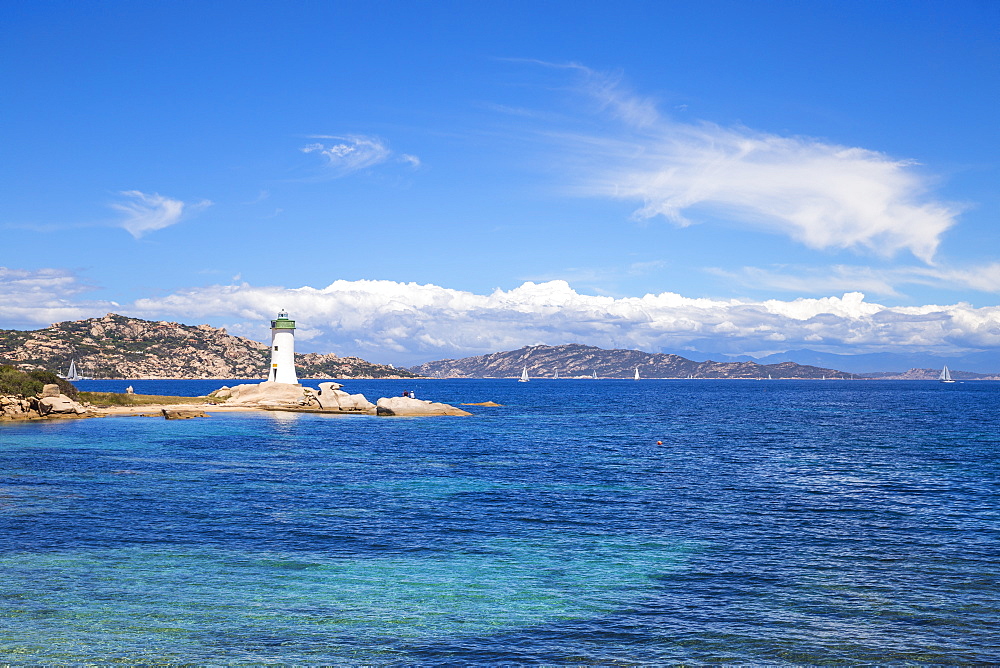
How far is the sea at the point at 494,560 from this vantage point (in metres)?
18.0

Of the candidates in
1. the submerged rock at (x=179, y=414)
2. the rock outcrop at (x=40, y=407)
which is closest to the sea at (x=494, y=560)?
the rock outcrop at (x=40, y=407)

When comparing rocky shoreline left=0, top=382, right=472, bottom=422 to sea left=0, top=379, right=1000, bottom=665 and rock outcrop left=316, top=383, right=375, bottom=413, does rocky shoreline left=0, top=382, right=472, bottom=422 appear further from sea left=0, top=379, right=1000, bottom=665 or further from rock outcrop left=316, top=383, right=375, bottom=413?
sea left=0, top=379, right=1000, bottom=665

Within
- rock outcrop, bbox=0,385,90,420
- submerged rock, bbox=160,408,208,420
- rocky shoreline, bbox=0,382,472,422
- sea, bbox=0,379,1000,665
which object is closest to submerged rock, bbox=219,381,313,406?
rocky shoreline, bbox=0,382,472,422

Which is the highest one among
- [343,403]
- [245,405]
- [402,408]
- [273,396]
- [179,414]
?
[273,396]

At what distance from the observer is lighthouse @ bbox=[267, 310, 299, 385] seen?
366ft

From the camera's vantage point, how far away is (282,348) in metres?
112

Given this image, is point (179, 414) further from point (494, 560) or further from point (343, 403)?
point (494, 560)

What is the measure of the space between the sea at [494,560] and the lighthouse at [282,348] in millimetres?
54509

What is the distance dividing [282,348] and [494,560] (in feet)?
299

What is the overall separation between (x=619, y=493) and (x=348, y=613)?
935 inches

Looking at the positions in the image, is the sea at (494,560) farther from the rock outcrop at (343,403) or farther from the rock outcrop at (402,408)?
the rock outcrop at (343,403)

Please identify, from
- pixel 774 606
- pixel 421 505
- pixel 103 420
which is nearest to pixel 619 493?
pixel 421 505

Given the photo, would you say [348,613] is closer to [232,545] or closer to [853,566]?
[232,545]

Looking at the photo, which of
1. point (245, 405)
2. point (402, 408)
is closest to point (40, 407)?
point (245, 405)
